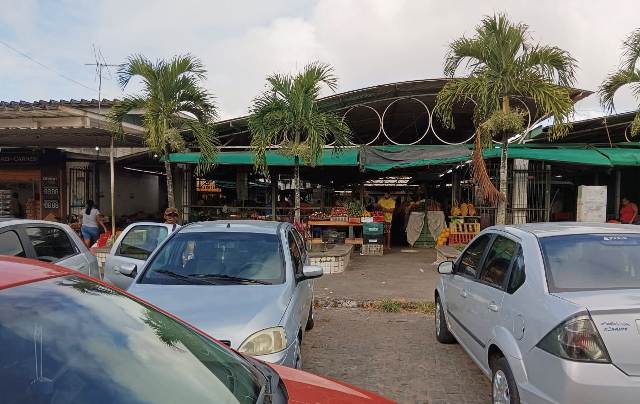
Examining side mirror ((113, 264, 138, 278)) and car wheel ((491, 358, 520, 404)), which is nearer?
car wheel ((491, 358, 520, 404))

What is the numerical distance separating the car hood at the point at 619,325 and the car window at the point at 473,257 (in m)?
1.76

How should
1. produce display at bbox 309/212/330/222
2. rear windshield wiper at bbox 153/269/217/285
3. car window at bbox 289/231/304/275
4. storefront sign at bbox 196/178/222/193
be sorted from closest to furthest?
rear windshield wiper at bbox 153/269/217/285, car window at bbox 289/231/304/275, produce display at bbox 309/212/330/222, storefront sign at bbox 196/178/222/193

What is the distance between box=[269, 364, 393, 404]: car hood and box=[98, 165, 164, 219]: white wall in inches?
684

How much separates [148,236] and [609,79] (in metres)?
10.7

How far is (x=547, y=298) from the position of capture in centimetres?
331

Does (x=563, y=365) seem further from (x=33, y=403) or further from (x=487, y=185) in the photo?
(x=487, y=185)

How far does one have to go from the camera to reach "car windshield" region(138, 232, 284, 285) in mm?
4730

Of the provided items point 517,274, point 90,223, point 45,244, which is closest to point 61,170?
point 90,223

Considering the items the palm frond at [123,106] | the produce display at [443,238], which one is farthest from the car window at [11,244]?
the produce display at [443,238]

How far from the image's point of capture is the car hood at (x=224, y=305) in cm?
373

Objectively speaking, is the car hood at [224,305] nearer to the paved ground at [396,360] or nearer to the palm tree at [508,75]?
the paved ground at [396,360]

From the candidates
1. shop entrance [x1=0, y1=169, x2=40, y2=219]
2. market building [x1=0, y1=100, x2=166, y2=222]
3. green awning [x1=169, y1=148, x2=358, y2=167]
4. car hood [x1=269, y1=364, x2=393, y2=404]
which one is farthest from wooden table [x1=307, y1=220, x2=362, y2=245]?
car hood [x1=269, y1=364, x2=393, y2=404]

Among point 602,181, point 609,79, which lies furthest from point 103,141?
point 602,181

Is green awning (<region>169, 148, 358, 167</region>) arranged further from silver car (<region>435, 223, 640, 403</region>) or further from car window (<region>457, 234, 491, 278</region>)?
silver car (<region>435, 223, 640, 403</region>)
